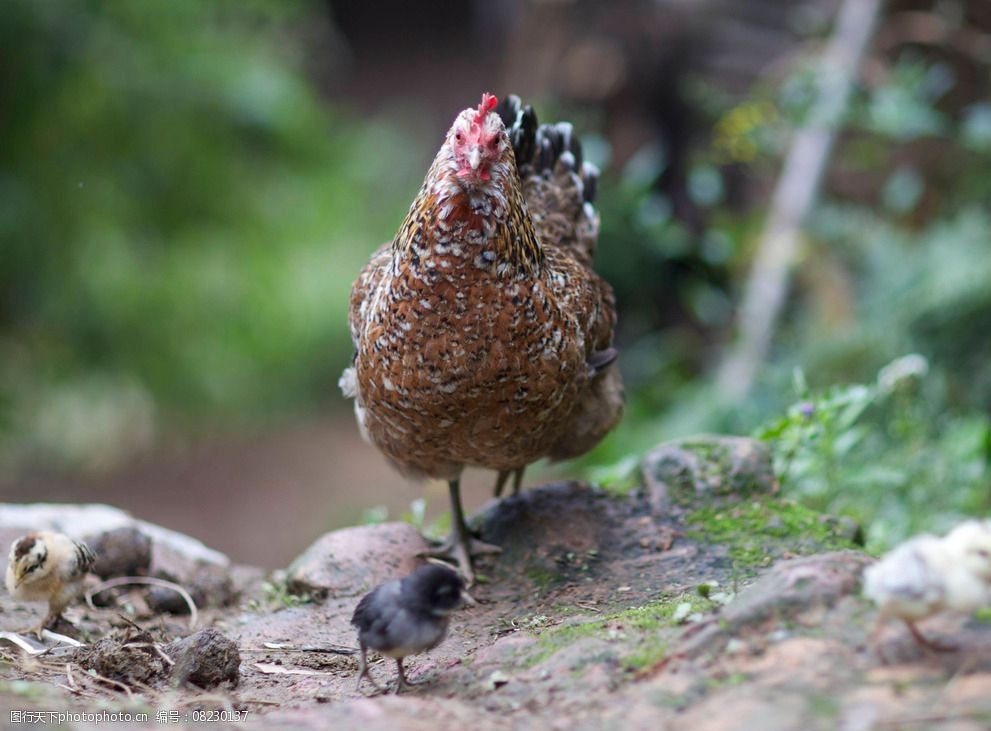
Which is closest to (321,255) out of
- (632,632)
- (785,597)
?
(632,632)

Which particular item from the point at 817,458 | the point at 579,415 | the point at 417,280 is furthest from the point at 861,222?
the point at 417,280

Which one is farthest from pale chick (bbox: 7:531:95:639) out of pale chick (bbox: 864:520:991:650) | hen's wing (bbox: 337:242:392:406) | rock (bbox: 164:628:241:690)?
pale chick (bbox: 864:520:991:650)

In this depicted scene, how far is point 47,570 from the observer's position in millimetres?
3830

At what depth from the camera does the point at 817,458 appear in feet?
16.7

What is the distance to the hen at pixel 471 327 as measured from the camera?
3.72 m

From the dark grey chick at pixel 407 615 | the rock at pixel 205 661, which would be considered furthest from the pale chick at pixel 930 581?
the rock at pixel 205 661

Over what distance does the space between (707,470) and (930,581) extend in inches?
86.3

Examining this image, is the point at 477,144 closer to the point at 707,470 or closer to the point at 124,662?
the point at 707,470

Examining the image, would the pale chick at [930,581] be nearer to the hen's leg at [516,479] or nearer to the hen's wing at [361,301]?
the hen's wing at [361,301]

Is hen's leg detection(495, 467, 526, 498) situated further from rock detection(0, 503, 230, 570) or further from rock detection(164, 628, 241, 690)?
rock detection(164, 628, 241, 690)

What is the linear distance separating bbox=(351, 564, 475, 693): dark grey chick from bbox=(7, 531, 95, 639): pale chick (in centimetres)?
125

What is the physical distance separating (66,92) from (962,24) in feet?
25.6

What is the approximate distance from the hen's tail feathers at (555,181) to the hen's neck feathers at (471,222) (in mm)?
920

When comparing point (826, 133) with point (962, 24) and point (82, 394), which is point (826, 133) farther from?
point (82, 394)
